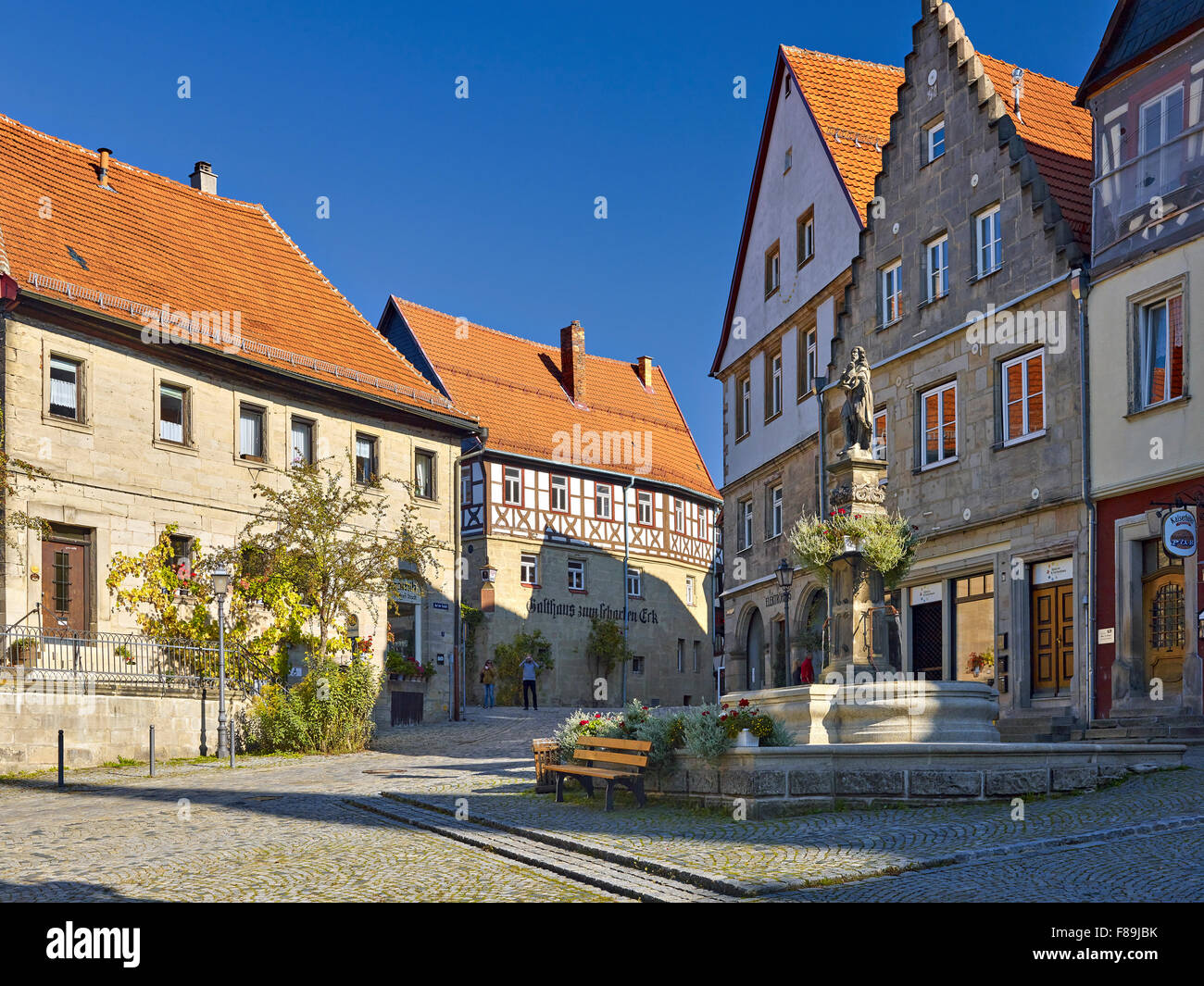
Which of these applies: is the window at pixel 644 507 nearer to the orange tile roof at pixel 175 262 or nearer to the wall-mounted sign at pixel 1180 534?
the orange tile roof at pixel 175 262

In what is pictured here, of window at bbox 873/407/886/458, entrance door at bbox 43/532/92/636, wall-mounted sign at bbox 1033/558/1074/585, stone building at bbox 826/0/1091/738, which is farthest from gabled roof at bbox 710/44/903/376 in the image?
entrance door at bbox 43/532/92/636

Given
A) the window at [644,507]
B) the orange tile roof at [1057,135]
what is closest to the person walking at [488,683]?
the window at [644,507]

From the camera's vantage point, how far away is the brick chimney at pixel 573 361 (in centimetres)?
5256

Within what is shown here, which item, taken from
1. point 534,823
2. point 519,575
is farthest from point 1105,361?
point 519,575

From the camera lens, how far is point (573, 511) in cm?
4750

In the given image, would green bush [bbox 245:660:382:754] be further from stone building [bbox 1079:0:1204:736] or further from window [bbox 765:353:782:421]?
window [bbox 765:353:782:421]

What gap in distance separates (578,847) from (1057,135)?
711 inches

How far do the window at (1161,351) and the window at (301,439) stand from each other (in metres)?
16.2

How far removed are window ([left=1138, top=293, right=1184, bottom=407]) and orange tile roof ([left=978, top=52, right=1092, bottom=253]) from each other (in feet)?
7.09

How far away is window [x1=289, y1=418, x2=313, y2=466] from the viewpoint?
29125mm

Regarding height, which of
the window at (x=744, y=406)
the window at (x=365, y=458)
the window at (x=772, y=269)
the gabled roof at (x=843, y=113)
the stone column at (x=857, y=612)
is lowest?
the stone column at (x=857, y=612)

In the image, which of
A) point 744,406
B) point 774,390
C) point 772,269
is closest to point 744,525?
point 744,406

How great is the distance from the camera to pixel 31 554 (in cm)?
2352

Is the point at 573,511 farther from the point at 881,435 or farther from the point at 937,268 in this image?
the point at 937,268
